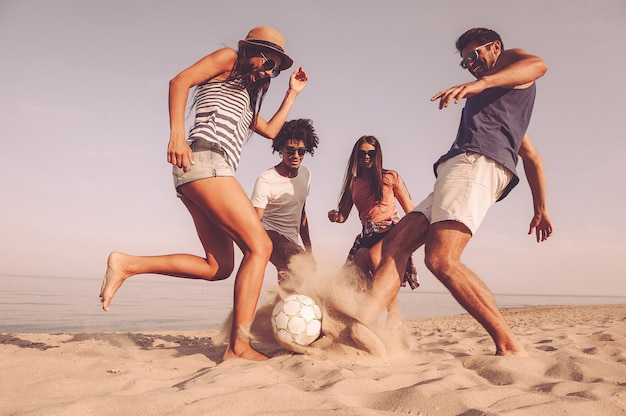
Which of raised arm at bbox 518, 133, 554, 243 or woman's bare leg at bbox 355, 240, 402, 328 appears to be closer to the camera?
raised arm at bbox 518, 133, 554, 243

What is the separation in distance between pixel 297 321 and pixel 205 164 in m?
1.30

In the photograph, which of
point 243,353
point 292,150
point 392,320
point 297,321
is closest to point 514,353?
point 297,321

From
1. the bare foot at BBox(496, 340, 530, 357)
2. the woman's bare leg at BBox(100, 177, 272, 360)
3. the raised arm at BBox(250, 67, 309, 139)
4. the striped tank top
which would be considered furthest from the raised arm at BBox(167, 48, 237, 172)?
the bare foot at BBox(496, 340, 530, 357)

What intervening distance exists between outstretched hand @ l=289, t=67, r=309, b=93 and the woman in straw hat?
47cm

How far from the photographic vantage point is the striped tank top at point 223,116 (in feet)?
9.82

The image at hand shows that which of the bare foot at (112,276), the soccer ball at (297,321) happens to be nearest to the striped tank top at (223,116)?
the bare foot at (112,276)

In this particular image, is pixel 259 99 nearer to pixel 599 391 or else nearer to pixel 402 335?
pixel 402 335

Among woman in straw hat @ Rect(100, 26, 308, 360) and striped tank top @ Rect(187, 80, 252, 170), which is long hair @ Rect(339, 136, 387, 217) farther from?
striped tank top @ Rect(187, 80, 252, 170)

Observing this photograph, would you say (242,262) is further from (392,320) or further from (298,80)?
(392,320)

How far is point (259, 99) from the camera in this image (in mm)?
3412

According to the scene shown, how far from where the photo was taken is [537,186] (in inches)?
146

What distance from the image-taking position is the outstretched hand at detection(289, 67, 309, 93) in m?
3.87

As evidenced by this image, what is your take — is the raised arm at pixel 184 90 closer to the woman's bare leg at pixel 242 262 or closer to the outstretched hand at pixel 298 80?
the woman's bare leg at pixel 242 262

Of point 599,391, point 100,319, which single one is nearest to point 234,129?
point 599,391
